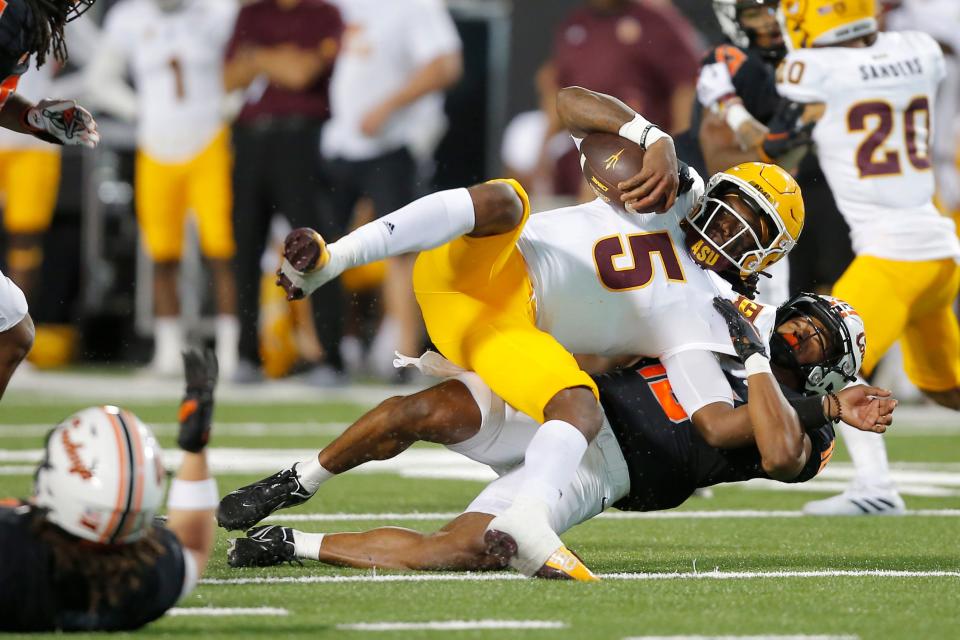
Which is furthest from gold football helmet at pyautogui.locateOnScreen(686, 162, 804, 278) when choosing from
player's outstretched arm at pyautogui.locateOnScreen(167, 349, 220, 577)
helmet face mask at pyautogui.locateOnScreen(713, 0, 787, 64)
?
player's outstretched arm at pyautogui.locateOnScreen(167, 349, 220, 577)

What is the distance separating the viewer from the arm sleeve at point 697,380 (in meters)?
4.85

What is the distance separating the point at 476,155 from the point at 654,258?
8227 mm

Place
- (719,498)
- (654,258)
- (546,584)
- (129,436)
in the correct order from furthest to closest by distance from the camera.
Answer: (719,498) < (654,258) < (546,584) < (129,436)

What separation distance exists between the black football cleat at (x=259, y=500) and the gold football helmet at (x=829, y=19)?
269 centimetres

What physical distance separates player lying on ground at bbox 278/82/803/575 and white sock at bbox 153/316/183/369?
20.8ft

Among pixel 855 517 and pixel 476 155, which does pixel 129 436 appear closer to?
pixel 855 517

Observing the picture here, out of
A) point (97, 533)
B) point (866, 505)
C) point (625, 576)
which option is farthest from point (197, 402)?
point (866, 505)

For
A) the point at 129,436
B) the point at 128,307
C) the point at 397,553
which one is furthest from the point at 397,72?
the point at 129,436

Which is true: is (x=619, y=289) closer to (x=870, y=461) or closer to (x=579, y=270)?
(x=579, y=270)

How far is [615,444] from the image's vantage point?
4.90m

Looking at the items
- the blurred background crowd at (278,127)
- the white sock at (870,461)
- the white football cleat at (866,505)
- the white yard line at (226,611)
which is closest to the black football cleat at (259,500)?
the white yard line at (226,611)

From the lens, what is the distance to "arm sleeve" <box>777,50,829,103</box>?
6.42 m

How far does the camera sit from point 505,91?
13.2m

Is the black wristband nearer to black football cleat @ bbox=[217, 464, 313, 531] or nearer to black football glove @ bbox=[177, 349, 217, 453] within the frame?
black football cleat @ bbox=[217, 464, 313, 531]
